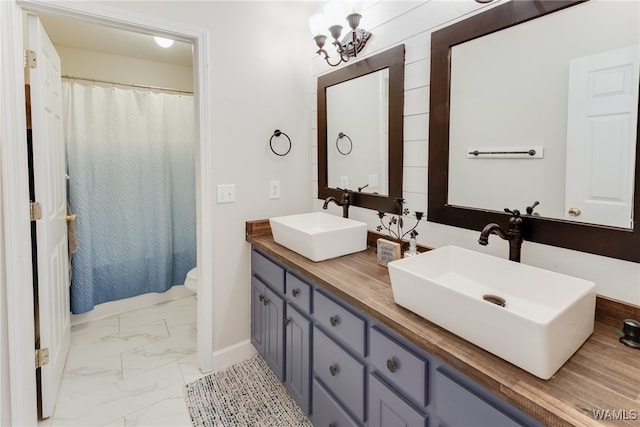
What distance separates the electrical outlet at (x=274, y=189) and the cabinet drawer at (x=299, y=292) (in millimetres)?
704

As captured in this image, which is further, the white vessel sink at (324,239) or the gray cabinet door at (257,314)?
the gray cabinet door at (257,314)

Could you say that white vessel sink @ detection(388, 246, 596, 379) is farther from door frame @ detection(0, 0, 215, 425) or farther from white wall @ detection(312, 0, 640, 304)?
door frame @ detection(0, 0, 215, 425)

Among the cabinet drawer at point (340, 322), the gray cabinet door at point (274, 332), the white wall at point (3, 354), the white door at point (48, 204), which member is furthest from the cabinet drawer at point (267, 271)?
the white wall at point (3, 354)

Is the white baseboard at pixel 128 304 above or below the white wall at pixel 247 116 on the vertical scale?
below

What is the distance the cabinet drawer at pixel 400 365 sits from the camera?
99 cm

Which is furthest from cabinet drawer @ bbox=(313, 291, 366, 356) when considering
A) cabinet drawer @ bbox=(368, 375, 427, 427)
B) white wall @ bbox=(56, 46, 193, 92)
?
white wall @ bbox=(56, 46, 193, 92)

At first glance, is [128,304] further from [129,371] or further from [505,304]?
[505,304]

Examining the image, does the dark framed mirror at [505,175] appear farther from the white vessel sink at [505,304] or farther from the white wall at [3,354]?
the white wall at [3,354]

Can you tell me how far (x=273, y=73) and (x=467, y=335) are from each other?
1.90 m

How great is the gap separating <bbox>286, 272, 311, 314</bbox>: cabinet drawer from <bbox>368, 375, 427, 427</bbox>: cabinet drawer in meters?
0.47

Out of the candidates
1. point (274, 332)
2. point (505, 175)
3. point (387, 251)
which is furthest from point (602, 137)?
point (274, 332)

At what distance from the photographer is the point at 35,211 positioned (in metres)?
1.63

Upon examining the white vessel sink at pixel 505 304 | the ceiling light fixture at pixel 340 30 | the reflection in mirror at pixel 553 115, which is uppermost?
the ceiling light fixture at pixel 340 30

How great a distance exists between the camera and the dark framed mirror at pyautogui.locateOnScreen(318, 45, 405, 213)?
1716 mm
